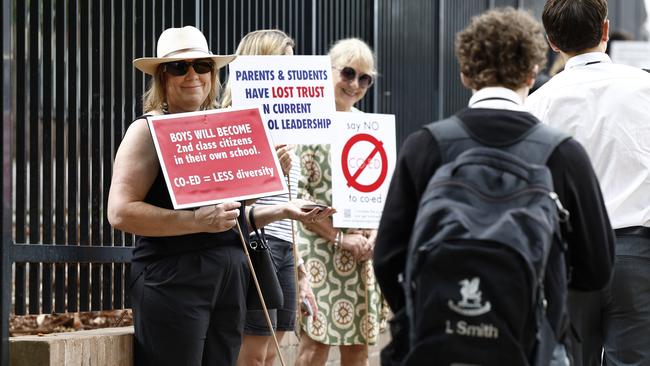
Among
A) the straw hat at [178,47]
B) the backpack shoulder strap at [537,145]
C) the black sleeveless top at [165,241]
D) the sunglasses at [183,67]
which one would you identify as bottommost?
the black sleeveless top at [165,241]

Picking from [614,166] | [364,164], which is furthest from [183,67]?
[614,166]

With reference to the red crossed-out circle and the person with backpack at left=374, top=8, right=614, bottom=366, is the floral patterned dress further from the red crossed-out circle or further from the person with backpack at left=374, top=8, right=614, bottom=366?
the person with backpack at left=374, top=8, right=614, bottom=366

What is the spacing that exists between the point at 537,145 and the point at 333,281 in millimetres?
3627

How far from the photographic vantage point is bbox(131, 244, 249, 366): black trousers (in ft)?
19.6

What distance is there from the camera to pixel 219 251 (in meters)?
6.10

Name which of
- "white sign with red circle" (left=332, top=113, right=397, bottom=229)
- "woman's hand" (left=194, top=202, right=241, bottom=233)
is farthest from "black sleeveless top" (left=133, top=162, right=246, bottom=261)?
"white sign with red circle" (left=332, top=113, right=397, bottom=229)

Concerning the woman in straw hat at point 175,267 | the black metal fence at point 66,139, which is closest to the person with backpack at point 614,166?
the woman in straw hat at point 175,267

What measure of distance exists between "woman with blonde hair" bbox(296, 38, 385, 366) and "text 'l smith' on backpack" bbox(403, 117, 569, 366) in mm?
3514

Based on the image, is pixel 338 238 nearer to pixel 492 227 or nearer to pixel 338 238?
pixel 338 238

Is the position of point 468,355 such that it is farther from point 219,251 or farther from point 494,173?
point 219,251

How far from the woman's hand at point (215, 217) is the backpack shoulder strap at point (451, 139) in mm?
1561

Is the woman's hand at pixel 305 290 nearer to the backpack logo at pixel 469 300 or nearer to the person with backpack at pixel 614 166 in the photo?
the person with backpack at pixel 614 166

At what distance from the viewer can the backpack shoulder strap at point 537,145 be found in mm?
4477

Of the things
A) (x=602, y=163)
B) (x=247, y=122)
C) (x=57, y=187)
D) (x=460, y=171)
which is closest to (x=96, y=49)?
(x=57, y=187)
